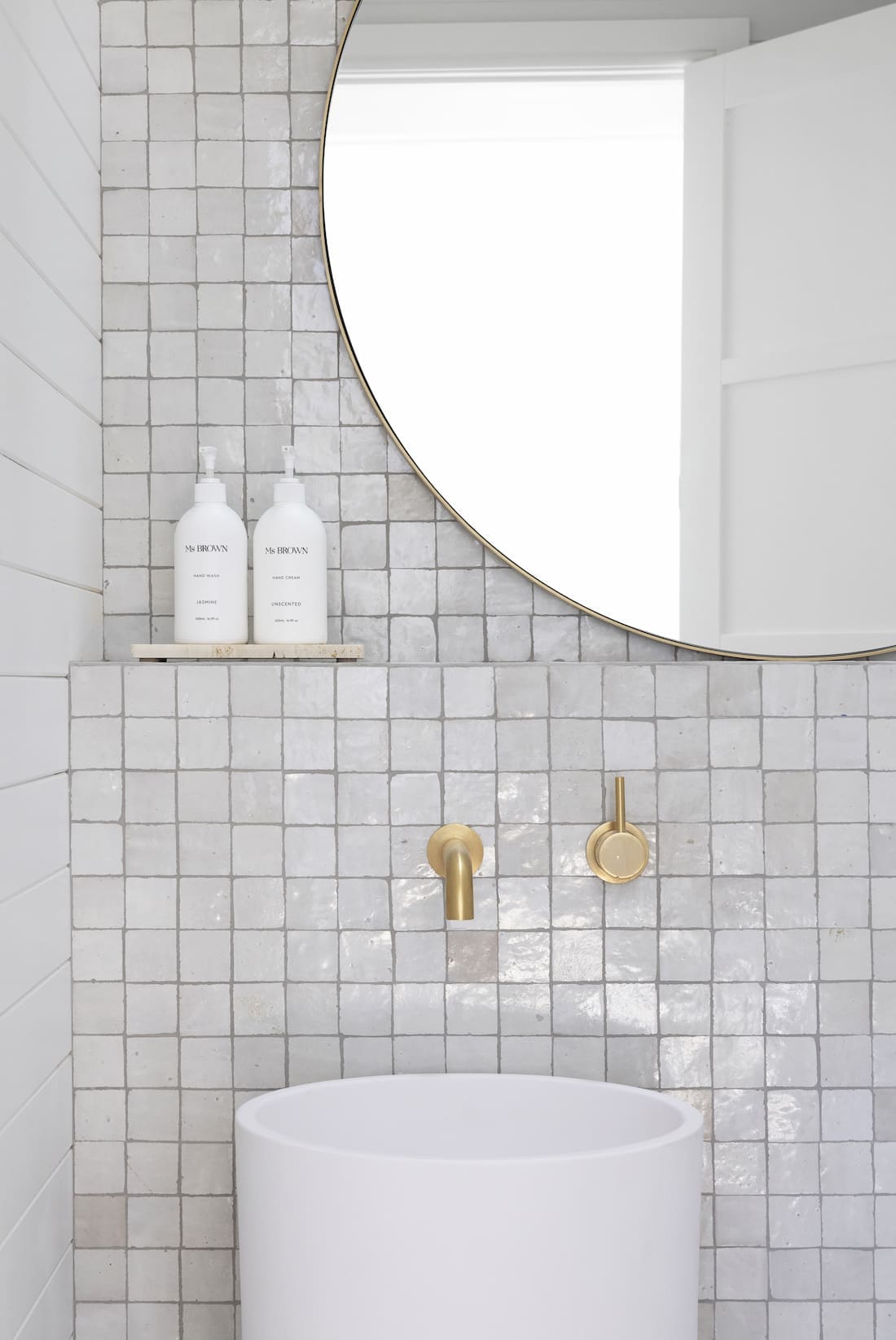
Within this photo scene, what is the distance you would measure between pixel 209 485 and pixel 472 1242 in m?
0.75

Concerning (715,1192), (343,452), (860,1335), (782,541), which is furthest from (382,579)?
(860,1335)

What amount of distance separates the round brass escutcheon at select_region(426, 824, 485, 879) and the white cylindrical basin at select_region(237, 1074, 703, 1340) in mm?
306

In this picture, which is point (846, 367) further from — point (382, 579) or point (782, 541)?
point (382, 579)

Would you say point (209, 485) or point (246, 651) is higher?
point (209, 485)

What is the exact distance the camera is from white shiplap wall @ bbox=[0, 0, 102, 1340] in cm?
94

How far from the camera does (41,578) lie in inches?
40.4

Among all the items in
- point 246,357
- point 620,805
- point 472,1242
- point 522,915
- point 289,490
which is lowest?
point 472,1242

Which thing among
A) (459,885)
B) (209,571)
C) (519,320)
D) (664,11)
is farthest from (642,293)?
(459,885)

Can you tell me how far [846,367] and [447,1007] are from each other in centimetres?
80

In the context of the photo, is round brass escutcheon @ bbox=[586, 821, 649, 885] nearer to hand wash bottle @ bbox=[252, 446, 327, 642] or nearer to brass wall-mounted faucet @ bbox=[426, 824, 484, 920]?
brass wall-mounted faucet @ bbox=[426, 824, 484, 920]

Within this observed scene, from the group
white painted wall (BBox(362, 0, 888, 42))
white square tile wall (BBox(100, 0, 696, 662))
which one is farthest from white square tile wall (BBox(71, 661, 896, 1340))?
white painted wall (BBox(362, 0, 888, 42))

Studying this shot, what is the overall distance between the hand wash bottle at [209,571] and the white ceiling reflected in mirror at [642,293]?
210mm

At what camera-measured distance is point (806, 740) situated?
43.7 inches

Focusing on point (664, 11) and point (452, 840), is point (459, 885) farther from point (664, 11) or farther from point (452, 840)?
point (664, 11)
